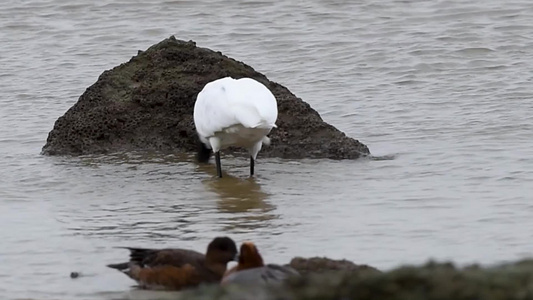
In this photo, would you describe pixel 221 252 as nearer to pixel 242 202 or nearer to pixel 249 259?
pixel 249 259

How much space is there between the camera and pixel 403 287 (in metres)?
3.66

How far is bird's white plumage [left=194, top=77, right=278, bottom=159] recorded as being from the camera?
8.88 metres

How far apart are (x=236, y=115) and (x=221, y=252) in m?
3.04

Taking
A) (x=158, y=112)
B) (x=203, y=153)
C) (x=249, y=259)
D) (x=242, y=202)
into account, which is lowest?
(x=242, y=202)

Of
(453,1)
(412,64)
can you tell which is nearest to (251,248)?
(412,64)

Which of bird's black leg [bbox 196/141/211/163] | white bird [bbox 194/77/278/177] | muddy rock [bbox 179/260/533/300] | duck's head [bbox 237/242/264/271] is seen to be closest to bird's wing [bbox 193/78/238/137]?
white bird [bbox 194/77/278/177]

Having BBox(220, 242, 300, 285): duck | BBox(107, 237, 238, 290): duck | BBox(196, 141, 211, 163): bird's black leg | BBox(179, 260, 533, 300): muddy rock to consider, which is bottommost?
BBox(107, 237, 238, 290): duck

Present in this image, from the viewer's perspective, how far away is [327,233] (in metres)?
7.26

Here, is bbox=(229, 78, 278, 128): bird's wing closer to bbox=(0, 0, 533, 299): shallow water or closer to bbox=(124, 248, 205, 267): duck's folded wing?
bbox=(0, 0, 533, 299): shallow water

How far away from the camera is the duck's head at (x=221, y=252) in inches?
235

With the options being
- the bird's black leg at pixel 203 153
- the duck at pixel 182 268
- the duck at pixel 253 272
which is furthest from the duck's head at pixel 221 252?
the bird's black leg at pixel 203 153

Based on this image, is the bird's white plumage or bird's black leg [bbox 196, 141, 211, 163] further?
bird's black leg [bbox 196, 141, 211, 163]

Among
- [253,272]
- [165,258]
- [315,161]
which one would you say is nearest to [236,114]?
[315,161]

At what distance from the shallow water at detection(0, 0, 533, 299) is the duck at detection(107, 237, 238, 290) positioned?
11 centimetres
